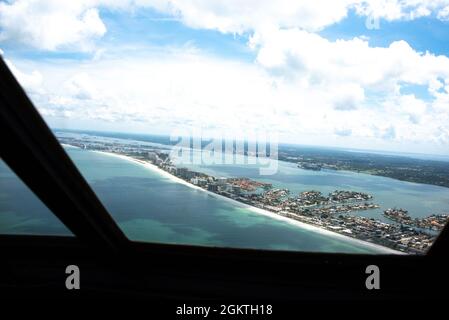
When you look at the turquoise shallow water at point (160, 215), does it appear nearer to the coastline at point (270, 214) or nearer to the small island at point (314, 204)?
the coastline at point (270, 214)

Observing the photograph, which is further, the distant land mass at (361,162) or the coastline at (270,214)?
the distant land mass at (361,162)

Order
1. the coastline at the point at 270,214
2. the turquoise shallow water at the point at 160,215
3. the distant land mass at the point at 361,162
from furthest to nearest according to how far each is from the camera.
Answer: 1. the distant land mass at the point at 361,162
2. the coastline at the point at 270,214
3. the turquoise shallow water at the point at 160,215

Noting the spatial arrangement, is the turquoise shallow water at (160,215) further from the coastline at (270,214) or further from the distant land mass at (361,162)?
the distant land mass at (361,162)

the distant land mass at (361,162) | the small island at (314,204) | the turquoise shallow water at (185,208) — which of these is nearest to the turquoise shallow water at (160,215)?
the turquoise shallow water at (185,208)

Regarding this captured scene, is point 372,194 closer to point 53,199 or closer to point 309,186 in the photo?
point 309,186

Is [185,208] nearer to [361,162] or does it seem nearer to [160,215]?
[160,215]

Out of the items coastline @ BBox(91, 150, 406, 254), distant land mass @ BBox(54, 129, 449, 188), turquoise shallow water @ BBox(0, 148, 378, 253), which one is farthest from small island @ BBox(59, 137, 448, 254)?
distant land mass @ BBox(54, 129, 449, 188)

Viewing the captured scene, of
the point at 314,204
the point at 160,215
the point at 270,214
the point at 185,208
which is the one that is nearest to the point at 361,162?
the point at 314,204

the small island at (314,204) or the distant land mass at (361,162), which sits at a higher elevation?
the distant land mass at (361,162)

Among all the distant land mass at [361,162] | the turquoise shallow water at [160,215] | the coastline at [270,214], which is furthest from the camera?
the distant land mass at [361,162]
